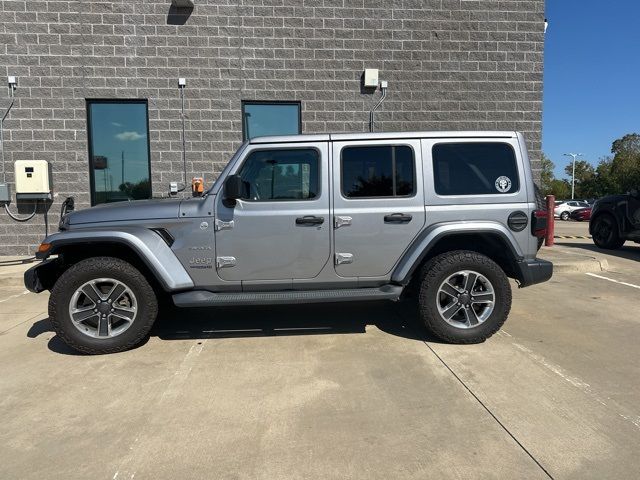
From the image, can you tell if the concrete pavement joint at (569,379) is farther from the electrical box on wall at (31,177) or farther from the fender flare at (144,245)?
the electrical box on wall at (31,177)

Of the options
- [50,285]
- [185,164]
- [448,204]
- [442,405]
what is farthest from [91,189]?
[442,405]

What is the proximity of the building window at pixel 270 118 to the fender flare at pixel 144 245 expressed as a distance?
5.16 meters

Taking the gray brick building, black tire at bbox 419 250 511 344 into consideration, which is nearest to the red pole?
black tire at bbox 419 250 511 344

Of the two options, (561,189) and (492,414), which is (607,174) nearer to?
(561,189)

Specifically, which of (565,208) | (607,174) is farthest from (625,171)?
(565,208)

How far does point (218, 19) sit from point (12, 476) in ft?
27.3

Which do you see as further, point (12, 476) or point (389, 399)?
point (389, 399)

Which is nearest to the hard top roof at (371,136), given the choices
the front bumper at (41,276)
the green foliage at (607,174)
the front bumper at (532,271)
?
the front bumper at (532,271)

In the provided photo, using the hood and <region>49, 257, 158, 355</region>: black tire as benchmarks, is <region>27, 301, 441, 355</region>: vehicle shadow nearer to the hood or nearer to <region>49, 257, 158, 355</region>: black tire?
<region>49, 257, 158, 355</region>: black tire

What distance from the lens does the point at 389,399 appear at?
11.1 feet

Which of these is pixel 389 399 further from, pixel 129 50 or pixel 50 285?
pixel 129 50

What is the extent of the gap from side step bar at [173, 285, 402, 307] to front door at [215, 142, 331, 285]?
16cm

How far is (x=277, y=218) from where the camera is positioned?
4.34m

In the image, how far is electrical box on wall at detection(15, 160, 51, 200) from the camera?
8.39 m
